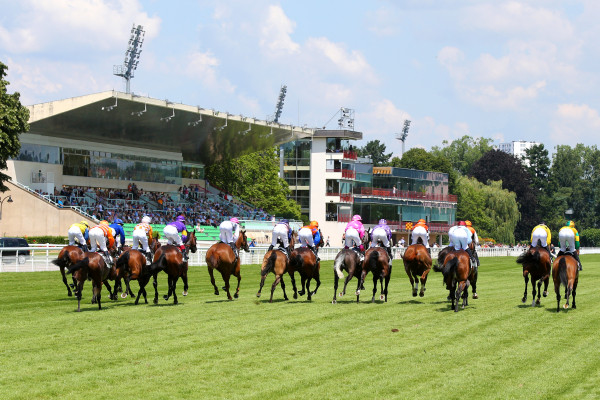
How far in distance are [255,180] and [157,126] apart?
17666mm

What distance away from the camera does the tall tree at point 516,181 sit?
12419 centimetres

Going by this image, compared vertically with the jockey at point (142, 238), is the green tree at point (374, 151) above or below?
above

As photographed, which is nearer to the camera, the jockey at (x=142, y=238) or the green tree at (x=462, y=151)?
the jockey at (x=142, y=238)

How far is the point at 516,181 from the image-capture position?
124688 millimetres

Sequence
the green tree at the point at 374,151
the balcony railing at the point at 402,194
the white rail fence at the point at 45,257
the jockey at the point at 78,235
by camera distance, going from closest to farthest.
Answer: the jockey at the point at 78,235 → the white rail fence at the point at 45,257 → the balcony railing at the point at 402,194 → the green tree at the point at 374,151

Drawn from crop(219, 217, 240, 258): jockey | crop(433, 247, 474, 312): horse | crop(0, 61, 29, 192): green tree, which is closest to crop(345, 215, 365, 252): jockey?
crop(433, 247, 474, 312): horse

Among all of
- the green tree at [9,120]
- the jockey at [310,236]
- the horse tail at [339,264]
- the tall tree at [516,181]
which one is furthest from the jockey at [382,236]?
the tall tree at [516,181]

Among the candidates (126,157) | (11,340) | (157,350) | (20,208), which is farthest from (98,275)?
(126,157)

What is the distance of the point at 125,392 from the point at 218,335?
4.67m

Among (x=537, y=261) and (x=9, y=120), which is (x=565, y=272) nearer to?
(x=537, y=261)

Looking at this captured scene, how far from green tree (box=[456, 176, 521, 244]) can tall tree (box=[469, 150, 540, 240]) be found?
17606 millimetres

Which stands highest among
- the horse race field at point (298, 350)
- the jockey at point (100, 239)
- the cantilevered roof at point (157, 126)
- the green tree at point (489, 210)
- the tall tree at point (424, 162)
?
the tall tree at point (424, 162)

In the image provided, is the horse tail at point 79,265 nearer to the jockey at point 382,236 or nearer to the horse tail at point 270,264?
the horse tail at point 270,264

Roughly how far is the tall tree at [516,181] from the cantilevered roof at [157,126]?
2331 inches
